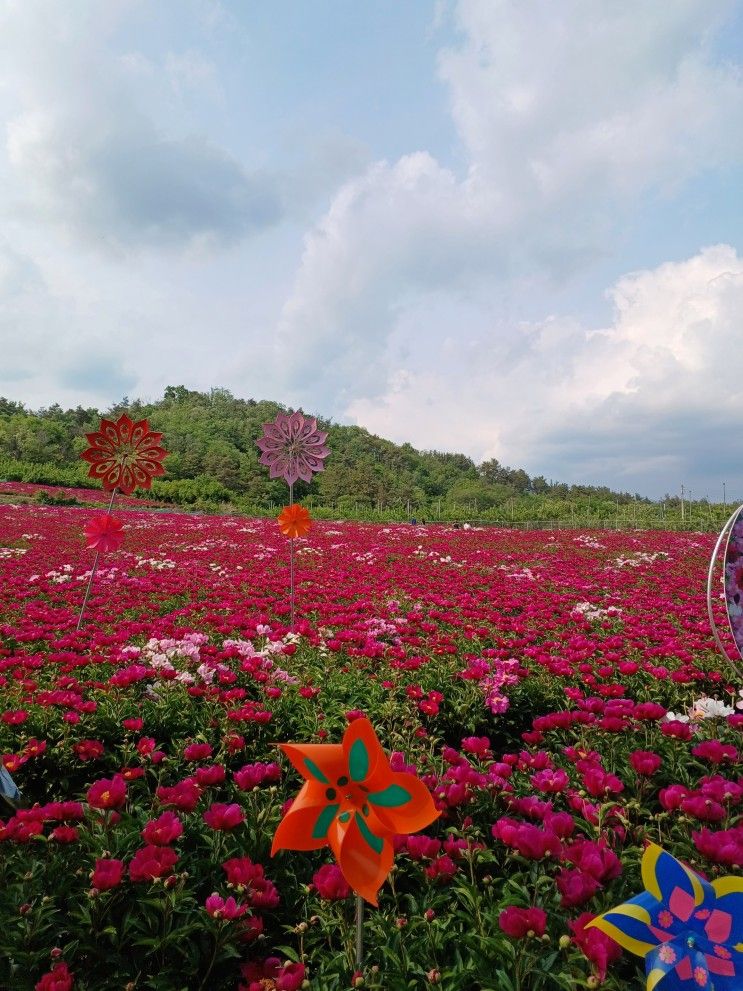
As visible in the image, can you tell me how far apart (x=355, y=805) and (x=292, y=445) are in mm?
4353

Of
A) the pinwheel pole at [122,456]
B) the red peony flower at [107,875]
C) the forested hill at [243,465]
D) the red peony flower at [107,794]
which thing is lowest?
the red peony flower at [107,875]

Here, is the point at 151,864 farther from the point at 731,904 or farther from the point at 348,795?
the point at 731,904

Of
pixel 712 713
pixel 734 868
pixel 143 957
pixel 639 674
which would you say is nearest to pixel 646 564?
pixel 639 674

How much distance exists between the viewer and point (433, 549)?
11523 millimetres

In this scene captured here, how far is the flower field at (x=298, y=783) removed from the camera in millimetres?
1399

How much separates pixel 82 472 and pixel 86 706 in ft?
124

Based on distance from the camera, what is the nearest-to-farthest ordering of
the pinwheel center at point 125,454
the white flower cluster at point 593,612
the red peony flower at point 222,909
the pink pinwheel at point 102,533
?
the red peony flower at point 222,909 < the pink pinwheel at point 102,533 < the pinwheel center at point 125,454 < the white flower cluster at point 593,612

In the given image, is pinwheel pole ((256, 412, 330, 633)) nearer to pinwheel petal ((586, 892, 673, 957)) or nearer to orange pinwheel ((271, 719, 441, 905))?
orange pinwheel ((271, 719, 441, 905))

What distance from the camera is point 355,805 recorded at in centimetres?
124

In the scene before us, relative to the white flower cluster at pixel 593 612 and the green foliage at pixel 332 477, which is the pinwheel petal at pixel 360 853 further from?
the green foliage at pixel 332 477

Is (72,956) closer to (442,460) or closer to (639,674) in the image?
(639,674)

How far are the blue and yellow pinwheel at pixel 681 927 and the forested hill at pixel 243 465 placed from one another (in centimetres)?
3439

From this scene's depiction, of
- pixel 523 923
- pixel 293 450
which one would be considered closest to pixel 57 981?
pixel 523 923

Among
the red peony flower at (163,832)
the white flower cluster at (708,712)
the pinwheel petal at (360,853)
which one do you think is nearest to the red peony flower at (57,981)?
the red peony flower at (163,832)
